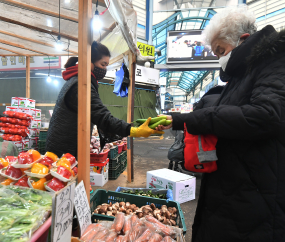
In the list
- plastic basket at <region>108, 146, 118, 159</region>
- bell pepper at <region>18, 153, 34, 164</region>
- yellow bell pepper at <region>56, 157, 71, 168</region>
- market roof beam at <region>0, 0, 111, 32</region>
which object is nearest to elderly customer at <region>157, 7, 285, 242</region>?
yellow bell pepper at <region>56, 157, 71, 168</region>

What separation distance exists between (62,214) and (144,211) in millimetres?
1163

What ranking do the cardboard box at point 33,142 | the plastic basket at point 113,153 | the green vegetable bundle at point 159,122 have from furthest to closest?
the cardboard box at point 33,142 → the plastic basket at point 113,153 → the green vegetable bundle at point 159,122

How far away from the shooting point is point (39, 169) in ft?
4.25

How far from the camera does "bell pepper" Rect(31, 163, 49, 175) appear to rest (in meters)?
1.28

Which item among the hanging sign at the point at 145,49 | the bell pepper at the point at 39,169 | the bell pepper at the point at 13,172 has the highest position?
the hanging sign at the point at 145,49

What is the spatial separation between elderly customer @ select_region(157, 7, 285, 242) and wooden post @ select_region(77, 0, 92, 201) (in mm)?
693

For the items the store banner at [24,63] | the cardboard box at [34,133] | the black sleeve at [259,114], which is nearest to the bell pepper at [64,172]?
the black sleeve at [259,114]

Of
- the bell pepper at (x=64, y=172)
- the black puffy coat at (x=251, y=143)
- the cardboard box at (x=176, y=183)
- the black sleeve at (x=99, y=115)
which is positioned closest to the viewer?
the black puffy coat at (x=251, y=143)

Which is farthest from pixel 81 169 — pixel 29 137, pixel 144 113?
pixel 144 113

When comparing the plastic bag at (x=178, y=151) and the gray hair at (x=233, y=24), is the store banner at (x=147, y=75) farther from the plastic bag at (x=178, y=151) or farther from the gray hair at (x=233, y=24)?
the gray hair at (x=233, y=24)

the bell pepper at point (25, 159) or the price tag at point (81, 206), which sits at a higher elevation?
the bell pepper at point (25, 159)

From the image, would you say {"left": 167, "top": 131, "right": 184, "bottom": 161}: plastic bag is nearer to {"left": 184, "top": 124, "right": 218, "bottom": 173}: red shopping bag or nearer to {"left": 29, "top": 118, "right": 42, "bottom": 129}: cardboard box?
{"left": 184, "top": 124, "right": 218, "bottom": 173}: red shopping bag

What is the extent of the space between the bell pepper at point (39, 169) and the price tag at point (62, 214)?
0.42 m

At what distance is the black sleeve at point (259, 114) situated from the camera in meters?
0.95
